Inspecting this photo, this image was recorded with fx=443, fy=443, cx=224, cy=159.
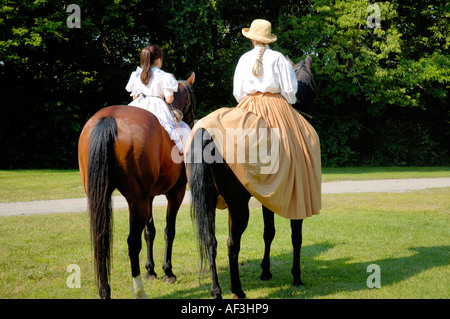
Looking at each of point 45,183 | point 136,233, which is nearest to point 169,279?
point 136,233

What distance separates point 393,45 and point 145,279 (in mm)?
16896

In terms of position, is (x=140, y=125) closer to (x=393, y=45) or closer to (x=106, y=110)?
(x=106, y=110)

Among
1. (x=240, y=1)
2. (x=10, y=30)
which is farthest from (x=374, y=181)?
(x=10, y=30)

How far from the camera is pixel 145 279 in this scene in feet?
18.2

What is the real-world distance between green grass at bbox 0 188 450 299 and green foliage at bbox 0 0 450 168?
10872mm

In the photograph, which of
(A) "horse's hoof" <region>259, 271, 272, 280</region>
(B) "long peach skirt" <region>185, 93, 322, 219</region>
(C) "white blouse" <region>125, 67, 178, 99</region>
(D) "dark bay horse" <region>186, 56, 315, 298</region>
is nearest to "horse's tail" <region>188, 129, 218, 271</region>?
(D) "dark bay horse" <region>186, 56, 315, 298</region>

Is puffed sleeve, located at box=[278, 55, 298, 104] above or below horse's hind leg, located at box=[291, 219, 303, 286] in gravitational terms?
above

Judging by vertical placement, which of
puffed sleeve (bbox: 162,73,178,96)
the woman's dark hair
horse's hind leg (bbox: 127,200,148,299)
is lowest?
horse's hind leg (bbox: 127,200,148,299)

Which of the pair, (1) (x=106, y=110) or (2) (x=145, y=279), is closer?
(1) (x=106, y=110)

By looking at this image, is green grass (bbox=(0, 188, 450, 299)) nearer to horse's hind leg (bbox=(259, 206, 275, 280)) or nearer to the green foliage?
horse's hind leg (bbox=(259, 206, 275, 280))

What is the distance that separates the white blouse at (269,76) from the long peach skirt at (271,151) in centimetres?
9

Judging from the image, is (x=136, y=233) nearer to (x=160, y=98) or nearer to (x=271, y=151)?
(x=271, y=151)

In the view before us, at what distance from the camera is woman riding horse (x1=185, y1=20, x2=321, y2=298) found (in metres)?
4.33

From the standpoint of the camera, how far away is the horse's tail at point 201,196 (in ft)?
14.1
